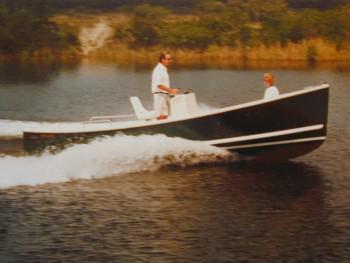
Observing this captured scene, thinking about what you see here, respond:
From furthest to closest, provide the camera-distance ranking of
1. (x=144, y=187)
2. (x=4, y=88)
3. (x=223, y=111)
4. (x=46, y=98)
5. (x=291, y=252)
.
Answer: (x=4, y=88), (x=46, y=98), (x=223, y=111), (x=144, y=187), (x=291, y=252)

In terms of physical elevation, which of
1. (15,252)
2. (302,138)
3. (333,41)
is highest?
(333,41)

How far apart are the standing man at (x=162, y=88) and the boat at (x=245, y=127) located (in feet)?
0.63

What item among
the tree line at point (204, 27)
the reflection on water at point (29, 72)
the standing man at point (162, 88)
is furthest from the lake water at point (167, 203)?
the tree line at point (204, 27)

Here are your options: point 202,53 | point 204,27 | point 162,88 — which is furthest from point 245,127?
point 204,27

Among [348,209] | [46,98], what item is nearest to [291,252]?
[348,209]

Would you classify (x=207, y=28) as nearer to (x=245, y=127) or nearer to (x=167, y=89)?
(x=167, y=89)

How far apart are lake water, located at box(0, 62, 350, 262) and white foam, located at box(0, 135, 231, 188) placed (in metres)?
0.02

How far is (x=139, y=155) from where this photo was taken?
19.4 meters

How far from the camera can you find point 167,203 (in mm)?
16016

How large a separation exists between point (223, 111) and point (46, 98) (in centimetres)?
2042

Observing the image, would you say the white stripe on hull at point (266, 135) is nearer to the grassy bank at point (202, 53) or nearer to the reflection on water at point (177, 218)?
the reflection on water at point (177, 218)

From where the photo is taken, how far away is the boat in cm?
1867

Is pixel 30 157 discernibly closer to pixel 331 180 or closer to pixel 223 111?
pixel 223 111

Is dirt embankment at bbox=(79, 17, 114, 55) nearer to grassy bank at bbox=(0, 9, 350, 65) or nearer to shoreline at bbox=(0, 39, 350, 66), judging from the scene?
grassy bank at bbox=(0, 9, 350, 65)
